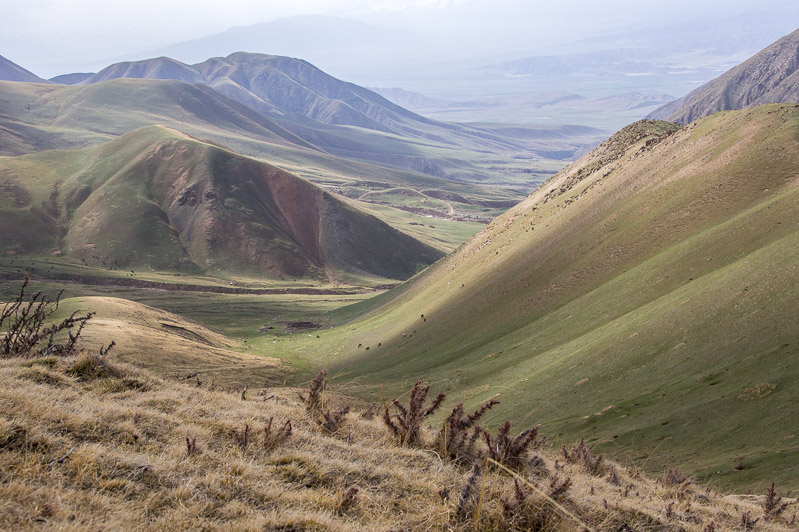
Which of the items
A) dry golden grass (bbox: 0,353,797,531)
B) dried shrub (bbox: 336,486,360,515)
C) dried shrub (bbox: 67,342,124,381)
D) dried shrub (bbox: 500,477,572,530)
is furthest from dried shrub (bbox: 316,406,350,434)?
dried shrub (bbox: 500,477,572,530)

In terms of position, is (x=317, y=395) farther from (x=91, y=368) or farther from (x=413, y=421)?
(x=91, y=368)

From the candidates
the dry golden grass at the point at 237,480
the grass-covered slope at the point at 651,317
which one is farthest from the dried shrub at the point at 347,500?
the grass-covered slope at the point at 651,317

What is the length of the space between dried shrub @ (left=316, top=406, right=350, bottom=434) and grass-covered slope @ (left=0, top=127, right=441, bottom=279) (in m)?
98.8

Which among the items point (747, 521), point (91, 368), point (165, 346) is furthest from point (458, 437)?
point (165, 346)

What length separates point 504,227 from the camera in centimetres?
5741

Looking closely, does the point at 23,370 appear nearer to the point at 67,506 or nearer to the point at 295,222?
the point at 67,506

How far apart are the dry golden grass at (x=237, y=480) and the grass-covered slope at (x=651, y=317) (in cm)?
616

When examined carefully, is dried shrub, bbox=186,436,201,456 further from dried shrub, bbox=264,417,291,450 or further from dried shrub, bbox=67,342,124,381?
dried shrub, bbox=67,342,124,381

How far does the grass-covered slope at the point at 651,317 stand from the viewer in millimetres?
15469

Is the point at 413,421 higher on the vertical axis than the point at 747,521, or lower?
higher

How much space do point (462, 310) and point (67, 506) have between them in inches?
1330

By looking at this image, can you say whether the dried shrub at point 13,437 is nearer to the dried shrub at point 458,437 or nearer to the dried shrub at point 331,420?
the dried shrub at point 331,420

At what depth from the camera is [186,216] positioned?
118 metres

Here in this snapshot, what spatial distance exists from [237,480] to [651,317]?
19.6m
